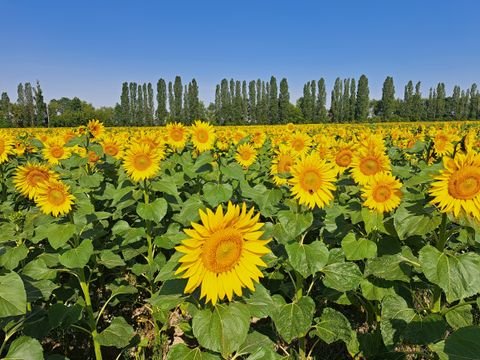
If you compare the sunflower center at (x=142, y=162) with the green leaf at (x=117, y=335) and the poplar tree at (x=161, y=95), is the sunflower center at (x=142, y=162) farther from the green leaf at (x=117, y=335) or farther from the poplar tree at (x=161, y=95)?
the poplar tree at (x=161, y=95)

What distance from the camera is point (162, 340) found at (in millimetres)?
3479

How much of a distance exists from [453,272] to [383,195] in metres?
1.04

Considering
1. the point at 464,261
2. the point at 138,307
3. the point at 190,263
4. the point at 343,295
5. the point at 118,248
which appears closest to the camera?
the point at 190,263

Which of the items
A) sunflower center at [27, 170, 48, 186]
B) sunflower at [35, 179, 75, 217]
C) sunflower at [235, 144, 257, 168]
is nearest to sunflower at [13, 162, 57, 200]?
sunflower center at [27, 170, 48, 186]

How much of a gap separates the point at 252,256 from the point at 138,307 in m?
3.15

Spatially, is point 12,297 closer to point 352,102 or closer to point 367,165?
point 367,165

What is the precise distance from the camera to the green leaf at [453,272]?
211cm

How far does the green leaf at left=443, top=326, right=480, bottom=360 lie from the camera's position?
1.10 metres

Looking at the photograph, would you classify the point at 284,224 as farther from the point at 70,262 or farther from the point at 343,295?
the point at 70,262

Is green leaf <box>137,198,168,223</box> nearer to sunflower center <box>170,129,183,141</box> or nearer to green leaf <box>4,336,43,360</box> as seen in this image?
green leaf <box>4,336,43,360</box>

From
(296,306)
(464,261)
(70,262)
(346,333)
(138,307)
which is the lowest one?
(138,307)

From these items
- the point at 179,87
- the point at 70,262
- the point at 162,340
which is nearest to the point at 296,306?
the point at 162,340

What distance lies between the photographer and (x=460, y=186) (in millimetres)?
2160

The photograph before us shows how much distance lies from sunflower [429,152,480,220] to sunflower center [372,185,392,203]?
2.85 ft
